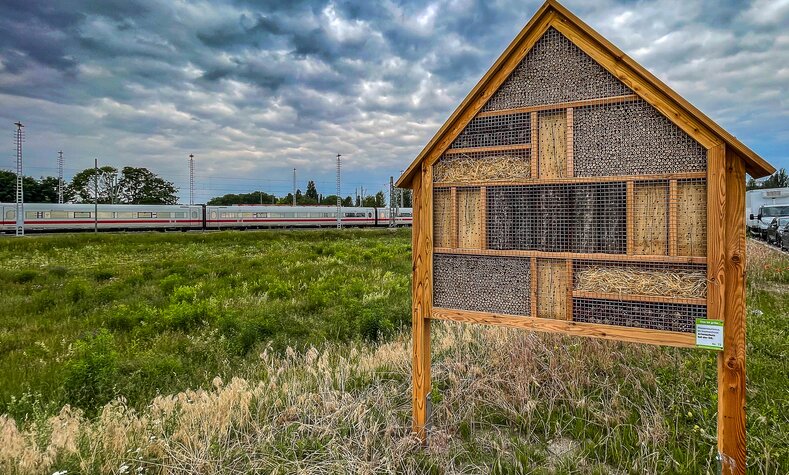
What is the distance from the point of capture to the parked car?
70.0 feet

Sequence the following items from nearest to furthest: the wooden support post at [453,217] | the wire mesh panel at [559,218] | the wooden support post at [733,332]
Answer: the wooden support post at [733,332] < the wire mesh panel at [559,218] < the wooden support post at [453,217]

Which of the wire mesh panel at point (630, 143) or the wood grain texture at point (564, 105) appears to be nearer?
the wire mesh panel at point (630, 143)

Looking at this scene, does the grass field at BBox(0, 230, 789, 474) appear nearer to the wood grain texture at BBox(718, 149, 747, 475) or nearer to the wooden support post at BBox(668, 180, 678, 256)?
the wood grain texture at BBox(718, 149, 747, 475)

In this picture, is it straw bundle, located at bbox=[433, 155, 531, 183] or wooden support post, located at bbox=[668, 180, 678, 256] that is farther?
straw bundle, located at bbox=[433, 155, 531, 183]

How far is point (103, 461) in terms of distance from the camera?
3459 millimetres

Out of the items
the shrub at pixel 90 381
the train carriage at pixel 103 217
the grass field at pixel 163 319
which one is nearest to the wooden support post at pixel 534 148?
the grass field at pixel 163 319

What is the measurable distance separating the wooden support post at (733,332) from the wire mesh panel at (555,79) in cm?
101

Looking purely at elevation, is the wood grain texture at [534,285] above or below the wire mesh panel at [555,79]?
below

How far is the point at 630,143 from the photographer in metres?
3.21

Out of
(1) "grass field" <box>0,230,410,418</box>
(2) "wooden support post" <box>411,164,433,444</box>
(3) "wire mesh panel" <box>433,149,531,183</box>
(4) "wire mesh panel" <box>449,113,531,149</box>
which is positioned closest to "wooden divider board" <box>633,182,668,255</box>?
(3) "wire mesh panel" <box>433,149,531,183</box>

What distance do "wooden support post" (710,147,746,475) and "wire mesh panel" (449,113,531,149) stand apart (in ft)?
4.69

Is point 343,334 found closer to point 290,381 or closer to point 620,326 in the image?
point 290,381

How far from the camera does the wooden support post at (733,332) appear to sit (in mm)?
2896

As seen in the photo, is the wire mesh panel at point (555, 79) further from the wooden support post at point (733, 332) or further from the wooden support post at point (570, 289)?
the wooden support post at point (570, 289)
